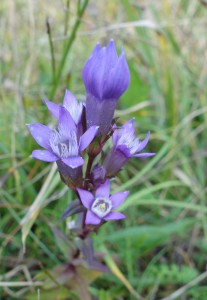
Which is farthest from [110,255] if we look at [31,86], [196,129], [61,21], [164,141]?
[61,21]

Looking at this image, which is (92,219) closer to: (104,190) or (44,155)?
(104,190)

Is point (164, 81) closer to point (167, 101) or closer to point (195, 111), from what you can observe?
point (167, 101)

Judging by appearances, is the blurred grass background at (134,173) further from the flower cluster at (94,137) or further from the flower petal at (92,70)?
the flower petal at (92,70)

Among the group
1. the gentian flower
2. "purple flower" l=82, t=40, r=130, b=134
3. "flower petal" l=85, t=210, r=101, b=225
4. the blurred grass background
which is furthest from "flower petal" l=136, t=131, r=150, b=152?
the blurred grass background

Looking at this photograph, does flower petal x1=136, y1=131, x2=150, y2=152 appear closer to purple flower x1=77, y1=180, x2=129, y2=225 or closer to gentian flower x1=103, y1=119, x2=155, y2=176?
gentian flower x1=103, y1=119, x2=155, y2=176

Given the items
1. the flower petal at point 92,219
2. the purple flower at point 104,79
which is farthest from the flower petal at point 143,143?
the flower petal at point 92,219

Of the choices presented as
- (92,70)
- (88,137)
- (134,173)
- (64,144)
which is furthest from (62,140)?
(134,173)
